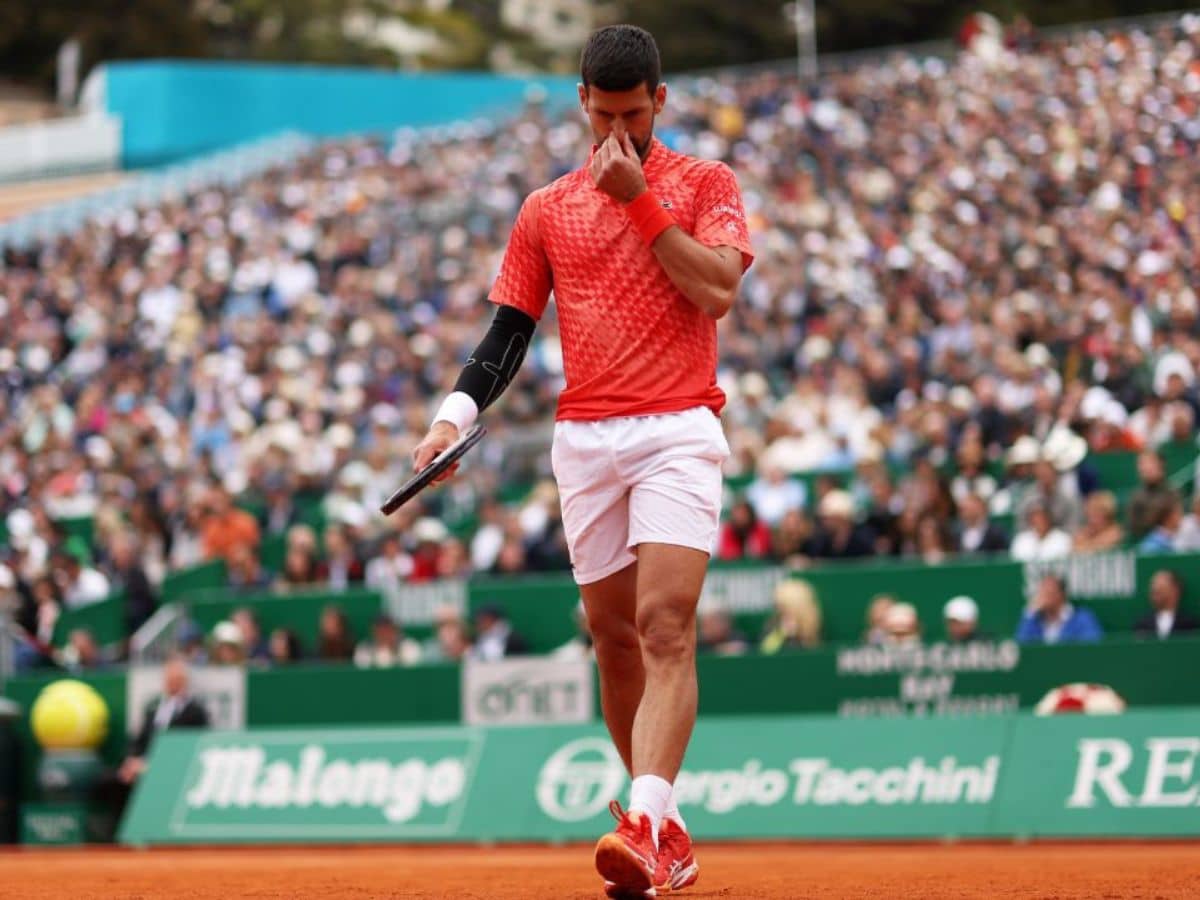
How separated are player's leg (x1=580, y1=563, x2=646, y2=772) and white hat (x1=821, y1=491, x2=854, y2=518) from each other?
28.5 ft

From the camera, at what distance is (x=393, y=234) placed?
29.9 m

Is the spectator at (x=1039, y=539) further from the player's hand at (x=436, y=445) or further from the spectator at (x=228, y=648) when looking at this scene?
the player's hand at (x=436, y=445)

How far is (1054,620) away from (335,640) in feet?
18.2

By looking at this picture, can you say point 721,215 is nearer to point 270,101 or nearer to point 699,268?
point 699,268

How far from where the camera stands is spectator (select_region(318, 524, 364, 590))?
17766mm

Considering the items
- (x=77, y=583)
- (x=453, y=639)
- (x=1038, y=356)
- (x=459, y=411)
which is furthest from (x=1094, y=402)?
(x=459, y=411)

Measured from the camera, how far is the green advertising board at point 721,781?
11039mm

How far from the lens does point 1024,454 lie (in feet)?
51.2

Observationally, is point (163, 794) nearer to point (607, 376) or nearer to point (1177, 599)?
point (1177, 599)

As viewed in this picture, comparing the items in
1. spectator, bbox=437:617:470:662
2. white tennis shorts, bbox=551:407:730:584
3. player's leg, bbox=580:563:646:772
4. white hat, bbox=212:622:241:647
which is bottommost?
white hat, bbox=212:622:241:647

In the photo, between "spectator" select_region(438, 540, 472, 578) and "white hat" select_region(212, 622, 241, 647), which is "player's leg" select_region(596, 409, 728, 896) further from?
"spectator" select_region(438, 540, 472, 578)

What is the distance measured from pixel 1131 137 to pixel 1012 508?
28.2 feet

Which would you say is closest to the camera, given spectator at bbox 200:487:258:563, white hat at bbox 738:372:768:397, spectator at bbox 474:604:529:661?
spectator at bbox 474:604:529:661

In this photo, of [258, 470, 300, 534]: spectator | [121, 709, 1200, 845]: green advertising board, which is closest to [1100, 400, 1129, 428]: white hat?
[121, 709, 1200, 845]: green advertising board
